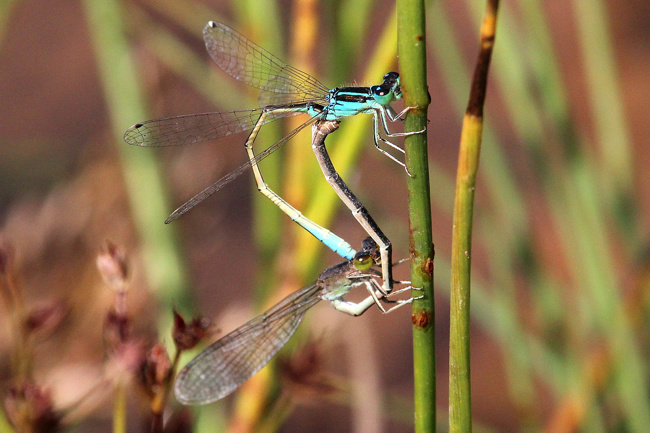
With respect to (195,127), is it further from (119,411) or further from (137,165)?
(119,411)

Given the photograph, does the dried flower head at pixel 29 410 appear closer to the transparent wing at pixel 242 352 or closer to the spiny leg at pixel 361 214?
the transparent wing at pixel 242 352

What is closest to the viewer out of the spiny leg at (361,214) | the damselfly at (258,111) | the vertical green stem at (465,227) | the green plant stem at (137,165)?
the vertical green stem at (465,227)

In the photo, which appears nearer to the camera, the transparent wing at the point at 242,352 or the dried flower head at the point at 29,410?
the dried flower head at the point at 29,410

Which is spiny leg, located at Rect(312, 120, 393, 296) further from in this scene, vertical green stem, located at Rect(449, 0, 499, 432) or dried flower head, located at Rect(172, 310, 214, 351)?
vertical green stem, located at Rect(449, 0, 499, 432)

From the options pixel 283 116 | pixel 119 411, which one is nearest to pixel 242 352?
pixel 119 411

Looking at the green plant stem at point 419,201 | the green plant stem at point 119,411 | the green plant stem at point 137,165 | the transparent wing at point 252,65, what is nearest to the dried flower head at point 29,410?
the green plant stem at point 119,411

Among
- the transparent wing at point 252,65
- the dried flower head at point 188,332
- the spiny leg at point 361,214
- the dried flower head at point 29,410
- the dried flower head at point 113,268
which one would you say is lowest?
the dried flower head at point 29,410

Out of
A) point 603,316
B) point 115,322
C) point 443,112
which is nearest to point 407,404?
point 603,316

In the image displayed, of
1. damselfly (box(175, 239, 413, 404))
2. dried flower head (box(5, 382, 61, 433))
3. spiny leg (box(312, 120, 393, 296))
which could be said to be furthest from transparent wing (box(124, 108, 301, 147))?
dried flower head (box(5, 382, 61, 433))

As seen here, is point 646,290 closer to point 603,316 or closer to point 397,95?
point 603,316
